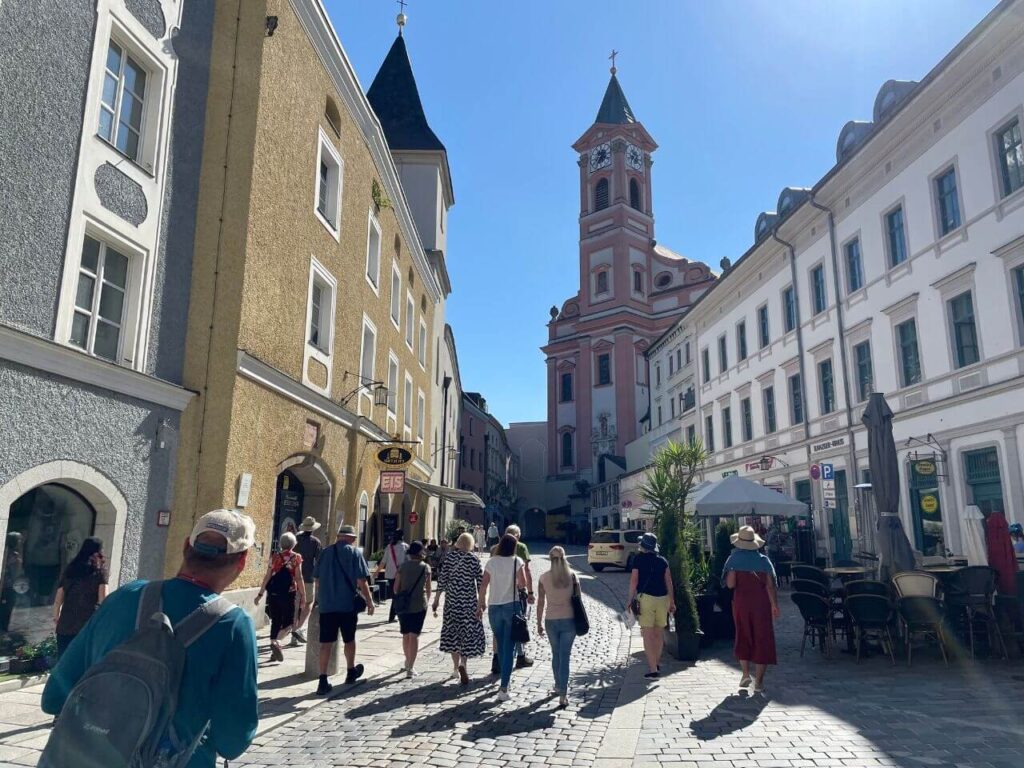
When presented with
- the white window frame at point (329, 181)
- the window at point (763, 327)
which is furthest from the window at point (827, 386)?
the white window frame at point (329, 181)

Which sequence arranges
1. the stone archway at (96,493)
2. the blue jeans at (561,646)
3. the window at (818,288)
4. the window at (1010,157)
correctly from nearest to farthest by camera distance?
the blue jeans at (561,646)
the stone archway at (96,493)
the window at (1010,157)
the window at (818,288)

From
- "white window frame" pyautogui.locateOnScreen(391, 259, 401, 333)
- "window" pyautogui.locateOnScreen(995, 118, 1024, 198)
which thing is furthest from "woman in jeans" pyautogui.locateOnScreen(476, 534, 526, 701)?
"white window frame" pyautogui.locateOnScreen(391, 259, 401, 333)

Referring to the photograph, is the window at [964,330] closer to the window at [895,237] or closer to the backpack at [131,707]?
the window at [895,237]

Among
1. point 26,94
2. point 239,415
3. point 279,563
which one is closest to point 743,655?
point 279,563

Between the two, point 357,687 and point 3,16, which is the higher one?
point 3,16

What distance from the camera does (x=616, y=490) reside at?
179ft

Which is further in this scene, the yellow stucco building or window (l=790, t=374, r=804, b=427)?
window (l=790, t=374, r=804, b=427)

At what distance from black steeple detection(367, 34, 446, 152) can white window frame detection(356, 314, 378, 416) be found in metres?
12.3

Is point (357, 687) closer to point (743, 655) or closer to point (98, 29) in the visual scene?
point (743, 655)

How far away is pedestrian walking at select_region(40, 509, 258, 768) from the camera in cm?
213

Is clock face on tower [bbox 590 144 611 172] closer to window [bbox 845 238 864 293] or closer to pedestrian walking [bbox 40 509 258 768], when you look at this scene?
window [bbox 845 238 864 293]

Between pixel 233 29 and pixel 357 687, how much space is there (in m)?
10.5

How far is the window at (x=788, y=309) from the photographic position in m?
27.2

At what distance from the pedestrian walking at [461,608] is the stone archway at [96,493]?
13.7 ft
